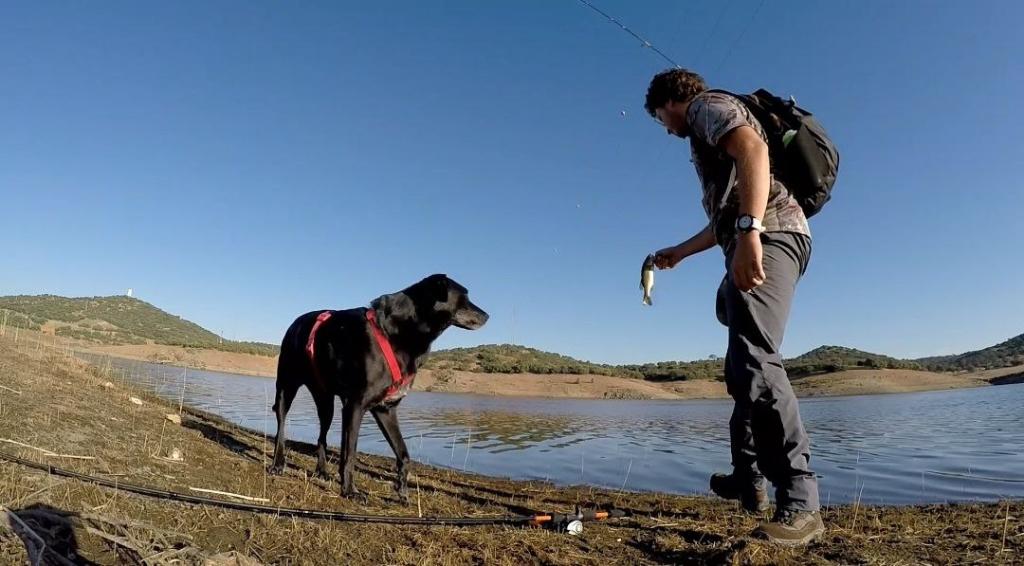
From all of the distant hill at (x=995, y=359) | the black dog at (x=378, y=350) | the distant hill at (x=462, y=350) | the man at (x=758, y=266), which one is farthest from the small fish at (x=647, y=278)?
the distant hill at (x=995, y=359)

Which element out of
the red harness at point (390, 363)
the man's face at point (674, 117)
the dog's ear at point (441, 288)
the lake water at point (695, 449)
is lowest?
the lake water at point (695, 449)

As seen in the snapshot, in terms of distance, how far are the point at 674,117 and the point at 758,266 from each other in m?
1.10

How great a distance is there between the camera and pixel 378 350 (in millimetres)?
4215

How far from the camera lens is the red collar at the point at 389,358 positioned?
13.9 ft

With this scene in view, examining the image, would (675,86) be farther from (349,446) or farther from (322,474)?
(322,474)

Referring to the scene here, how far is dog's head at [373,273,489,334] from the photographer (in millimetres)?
4465

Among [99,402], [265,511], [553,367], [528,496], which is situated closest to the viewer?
[265,511]

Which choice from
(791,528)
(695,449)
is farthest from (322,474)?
(695,449)

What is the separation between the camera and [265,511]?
270 centimetres

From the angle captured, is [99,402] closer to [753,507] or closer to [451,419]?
[753,507]

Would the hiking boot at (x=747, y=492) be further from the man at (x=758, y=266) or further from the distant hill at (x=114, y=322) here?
the distant hill at (x=114, y=322)

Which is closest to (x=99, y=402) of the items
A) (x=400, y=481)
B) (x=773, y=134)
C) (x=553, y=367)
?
(x=400, y=481)

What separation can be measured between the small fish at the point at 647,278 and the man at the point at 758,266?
66 cm

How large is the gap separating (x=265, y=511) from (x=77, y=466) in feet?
3.80
